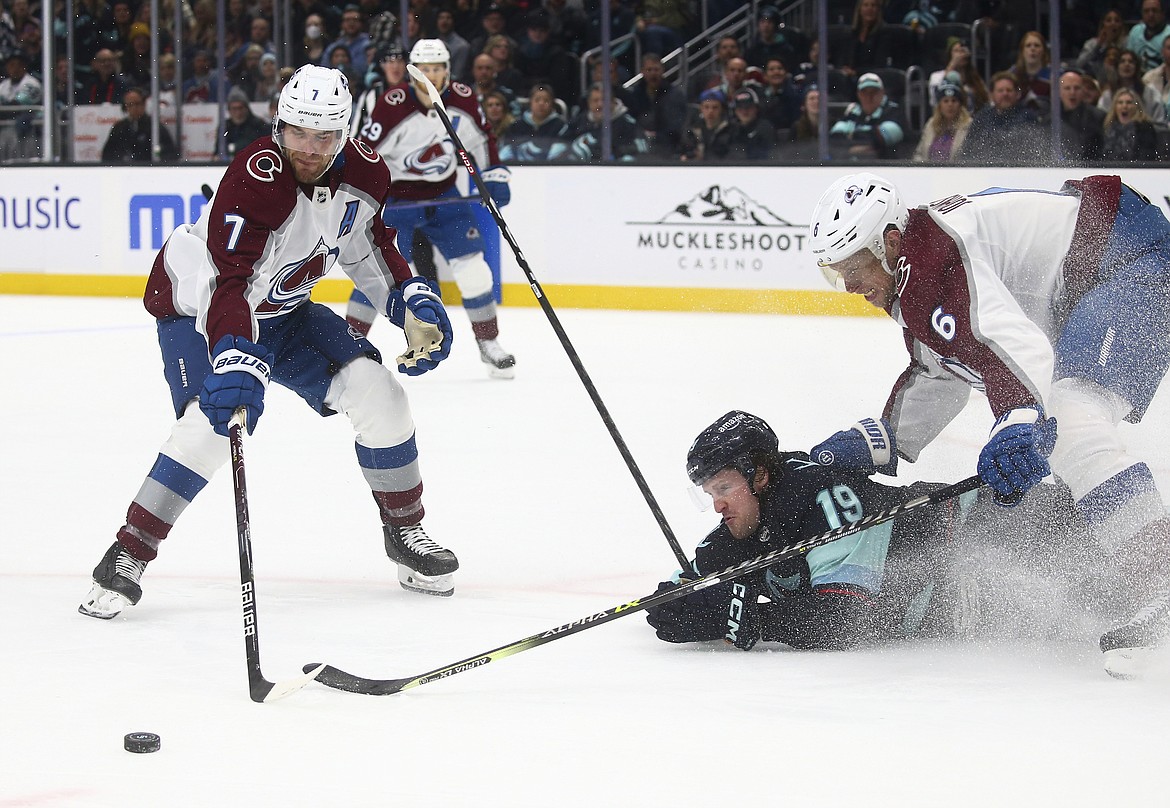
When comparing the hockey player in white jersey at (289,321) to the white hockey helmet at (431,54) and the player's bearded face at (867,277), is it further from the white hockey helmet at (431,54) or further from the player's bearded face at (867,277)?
the white hockey helmet at (431,54)

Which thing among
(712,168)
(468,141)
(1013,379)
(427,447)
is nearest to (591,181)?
(712,168)

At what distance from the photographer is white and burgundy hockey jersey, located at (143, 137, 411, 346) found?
324 cm

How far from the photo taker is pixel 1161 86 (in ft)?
28.1

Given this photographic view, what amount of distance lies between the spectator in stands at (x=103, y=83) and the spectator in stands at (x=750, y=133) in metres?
4.52

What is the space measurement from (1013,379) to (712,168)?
668 centimetres

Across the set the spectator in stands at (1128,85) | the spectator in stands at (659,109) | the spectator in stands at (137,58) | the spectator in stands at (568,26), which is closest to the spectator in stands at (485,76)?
the spectator in stands at (568,26)

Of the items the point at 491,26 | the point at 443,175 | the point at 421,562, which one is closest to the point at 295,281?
the point at 421,562

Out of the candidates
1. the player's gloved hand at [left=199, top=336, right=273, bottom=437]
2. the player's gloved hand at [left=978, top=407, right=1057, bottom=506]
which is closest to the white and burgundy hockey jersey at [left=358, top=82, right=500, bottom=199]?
the player's gloved hand at [left=199, top=336, right=273, bottom=437]

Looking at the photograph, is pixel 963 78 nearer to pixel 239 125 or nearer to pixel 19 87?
pixel 239 125

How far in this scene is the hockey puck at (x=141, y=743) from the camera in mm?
2453

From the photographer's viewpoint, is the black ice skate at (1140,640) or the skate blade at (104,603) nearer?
the black ice skate at (1140,640)

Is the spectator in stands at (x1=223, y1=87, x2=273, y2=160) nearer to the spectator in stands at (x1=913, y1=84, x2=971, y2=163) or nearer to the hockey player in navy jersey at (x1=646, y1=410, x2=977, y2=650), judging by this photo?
the spectator in stands at (x1=913, y1=84, x2=971, y2=163)

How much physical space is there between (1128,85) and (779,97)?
1.97m

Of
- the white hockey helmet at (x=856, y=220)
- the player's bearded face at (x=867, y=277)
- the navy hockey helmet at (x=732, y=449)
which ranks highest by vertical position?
the white hockey helmet at (x=856, y=220)
